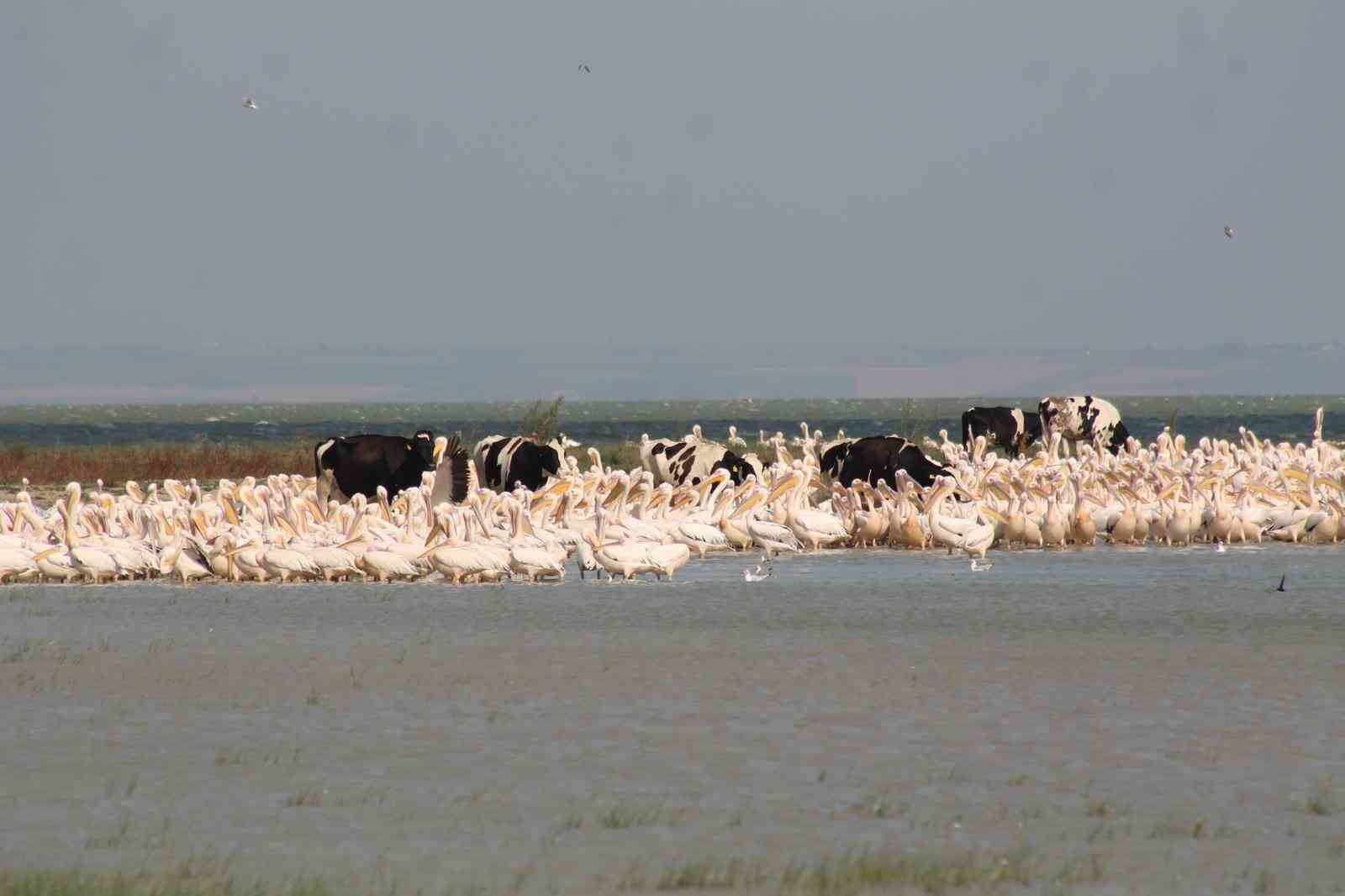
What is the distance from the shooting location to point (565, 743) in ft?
33.4

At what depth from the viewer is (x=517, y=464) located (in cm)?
3169

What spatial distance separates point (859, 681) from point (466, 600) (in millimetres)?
6265

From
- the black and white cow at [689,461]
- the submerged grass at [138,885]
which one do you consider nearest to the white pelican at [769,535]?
the black and white cow at [689,461]

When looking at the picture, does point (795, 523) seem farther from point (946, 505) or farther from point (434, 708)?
point (434, 708)

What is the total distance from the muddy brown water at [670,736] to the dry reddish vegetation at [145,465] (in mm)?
24211

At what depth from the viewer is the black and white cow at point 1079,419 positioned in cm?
4656

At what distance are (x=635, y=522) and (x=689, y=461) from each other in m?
9.34

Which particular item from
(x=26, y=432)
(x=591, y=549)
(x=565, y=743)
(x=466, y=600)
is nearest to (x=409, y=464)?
(x=591, y=549)

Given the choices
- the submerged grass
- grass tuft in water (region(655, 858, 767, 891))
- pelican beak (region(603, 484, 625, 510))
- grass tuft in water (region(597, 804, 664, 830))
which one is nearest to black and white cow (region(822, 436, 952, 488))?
pelican beak (region(603, 484, 625, 510))

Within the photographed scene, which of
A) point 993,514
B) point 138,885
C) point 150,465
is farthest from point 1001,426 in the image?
Answer: point 138,885

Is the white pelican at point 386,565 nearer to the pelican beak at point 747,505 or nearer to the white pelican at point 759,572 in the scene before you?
the white pelican at point 759,572

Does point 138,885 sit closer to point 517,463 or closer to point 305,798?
point 305,798

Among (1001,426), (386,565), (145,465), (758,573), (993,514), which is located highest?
(1001,426)

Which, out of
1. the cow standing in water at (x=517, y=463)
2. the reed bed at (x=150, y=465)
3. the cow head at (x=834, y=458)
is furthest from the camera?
the reed bed at (x=150, y=465)
